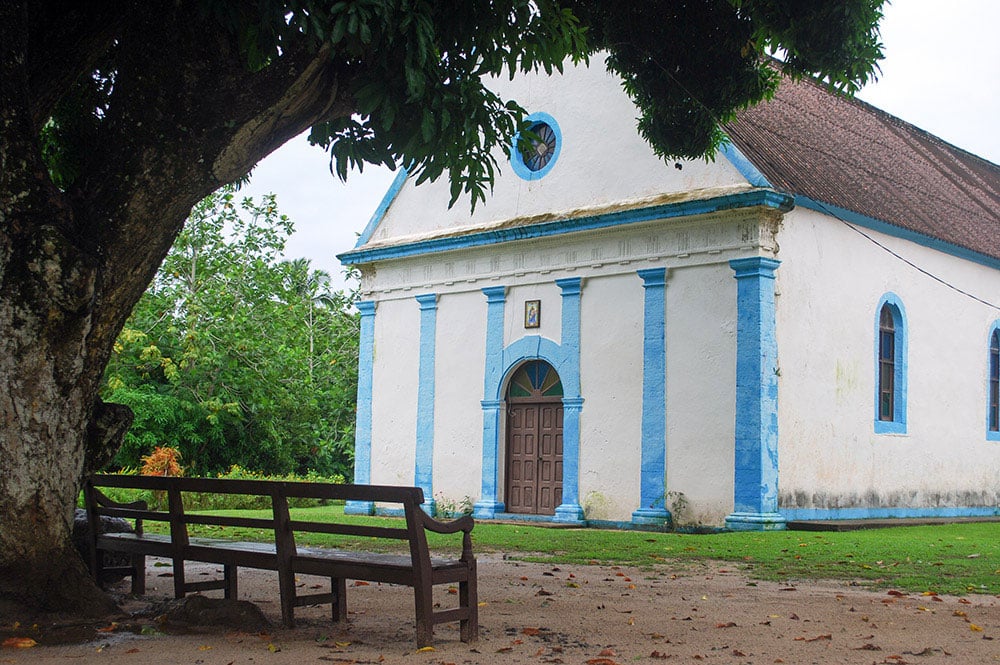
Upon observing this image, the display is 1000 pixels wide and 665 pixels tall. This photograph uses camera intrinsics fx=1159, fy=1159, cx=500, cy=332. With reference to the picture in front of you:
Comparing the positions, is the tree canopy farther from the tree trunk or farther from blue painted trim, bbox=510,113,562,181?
blue painted trim, bbox=510,113,562,181

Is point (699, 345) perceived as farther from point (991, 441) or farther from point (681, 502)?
point (991, 441)

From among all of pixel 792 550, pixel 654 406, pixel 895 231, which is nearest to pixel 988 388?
pixel 895 231

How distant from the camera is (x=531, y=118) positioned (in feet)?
69.8

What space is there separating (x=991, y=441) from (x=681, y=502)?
8627 mm

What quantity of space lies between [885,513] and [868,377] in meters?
2.31

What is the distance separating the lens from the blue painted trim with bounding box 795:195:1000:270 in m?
18.1

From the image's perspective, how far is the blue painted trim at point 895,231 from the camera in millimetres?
18109

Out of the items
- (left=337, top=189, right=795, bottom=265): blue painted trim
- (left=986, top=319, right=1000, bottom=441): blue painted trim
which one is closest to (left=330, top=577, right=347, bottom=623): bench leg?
(left=337, top=189, right=795, bottom=265): blue painted trim

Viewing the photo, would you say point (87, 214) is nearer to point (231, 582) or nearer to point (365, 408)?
point (231, 582)

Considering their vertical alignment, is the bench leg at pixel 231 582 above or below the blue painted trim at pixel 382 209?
below

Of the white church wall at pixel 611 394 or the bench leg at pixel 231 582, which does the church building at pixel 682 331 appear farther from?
the bench leg at pixel 231 582

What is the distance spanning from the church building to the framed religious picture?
0.04m

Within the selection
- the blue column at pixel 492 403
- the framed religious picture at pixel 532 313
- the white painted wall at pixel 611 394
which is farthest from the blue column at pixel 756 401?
the blue column at pixel 492 403

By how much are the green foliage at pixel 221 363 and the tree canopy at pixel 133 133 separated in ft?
61.3
